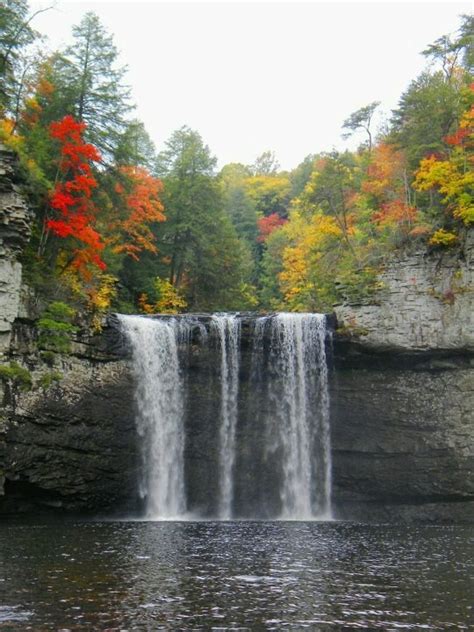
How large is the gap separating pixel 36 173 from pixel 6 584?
43.7ft

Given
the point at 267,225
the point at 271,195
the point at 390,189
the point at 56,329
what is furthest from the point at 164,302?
the point at 271,195

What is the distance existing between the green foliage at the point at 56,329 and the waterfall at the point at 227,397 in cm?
493

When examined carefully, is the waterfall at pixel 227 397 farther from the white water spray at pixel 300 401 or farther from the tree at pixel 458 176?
the tree at pixel 458 176

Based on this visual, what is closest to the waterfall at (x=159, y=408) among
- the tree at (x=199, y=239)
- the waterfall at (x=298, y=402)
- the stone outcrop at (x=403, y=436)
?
the waterfall at (x=298, y=402)

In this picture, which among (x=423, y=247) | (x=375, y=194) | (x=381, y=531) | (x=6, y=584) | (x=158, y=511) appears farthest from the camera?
(x=375, y=194)

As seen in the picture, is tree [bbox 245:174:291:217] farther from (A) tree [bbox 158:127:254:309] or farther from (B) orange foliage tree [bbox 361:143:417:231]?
(B) orange foliage tree [bbox 361:143:417:231]

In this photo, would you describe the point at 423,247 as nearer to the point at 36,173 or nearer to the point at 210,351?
the point at 210,351

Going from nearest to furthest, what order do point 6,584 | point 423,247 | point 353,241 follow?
1. point 6,584
2. point 423,247
3. point 353,241

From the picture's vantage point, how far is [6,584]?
983cm

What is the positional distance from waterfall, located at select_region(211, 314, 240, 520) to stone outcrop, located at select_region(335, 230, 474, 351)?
394 centimetres

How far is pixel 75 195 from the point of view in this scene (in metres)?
22.8

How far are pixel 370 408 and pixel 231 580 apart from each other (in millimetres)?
12882

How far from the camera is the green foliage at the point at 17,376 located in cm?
1856

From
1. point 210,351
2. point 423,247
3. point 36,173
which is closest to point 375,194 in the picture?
point 423,247
